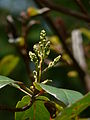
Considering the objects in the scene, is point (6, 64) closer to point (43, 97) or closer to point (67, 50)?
point (67, 50)

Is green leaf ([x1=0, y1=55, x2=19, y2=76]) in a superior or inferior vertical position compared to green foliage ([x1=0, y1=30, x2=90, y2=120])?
inferior

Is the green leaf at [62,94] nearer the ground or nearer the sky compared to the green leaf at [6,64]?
nearer the sky

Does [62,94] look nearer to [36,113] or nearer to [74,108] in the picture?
[74,108]

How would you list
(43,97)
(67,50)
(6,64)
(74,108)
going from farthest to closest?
(6,64) < (67,50) < (43,97) < (74,108)

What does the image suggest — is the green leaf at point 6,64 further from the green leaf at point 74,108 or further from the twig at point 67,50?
the green leaf at point 74,108

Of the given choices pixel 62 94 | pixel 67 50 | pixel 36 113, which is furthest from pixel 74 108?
pixel 67 50

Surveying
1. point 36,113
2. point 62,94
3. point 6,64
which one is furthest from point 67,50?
point 62,94

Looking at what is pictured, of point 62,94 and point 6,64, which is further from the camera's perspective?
point 6,64

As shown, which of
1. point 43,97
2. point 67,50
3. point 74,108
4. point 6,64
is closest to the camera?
point 74,108

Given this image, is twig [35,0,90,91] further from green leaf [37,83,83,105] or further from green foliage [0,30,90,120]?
green leaf [37,83,83,105]

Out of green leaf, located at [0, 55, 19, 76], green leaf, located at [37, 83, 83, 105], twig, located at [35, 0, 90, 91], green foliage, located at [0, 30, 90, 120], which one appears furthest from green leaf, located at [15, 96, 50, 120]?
green leaf, located at [0, 55, 19, 76]

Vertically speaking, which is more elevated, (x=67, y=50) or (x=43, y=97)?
(x=43, y=97)

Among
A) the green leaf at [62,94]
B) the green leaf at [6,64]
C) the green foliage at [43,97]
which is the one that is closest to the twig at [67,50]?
the green leaf at [6,64]
